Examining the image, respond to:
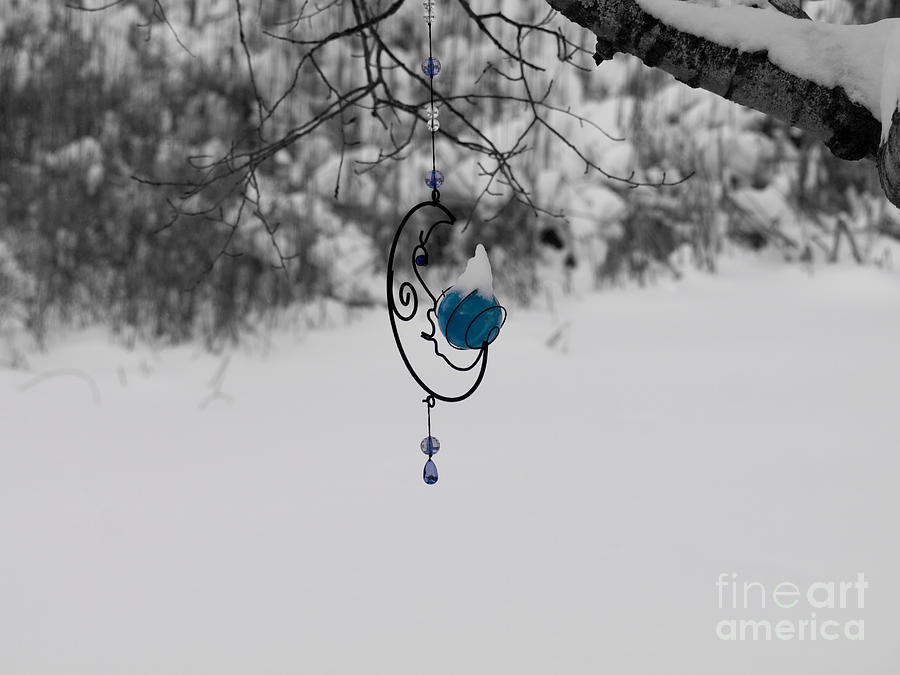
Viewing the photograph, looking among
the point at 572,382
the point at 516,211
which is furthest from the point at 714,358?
the point at 516,211

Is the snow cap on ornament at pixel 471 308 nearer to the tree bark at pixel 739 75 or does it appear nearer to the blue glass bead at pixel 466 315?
the blue glass bead at pixel 466 315

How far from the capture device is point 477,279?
157 cm

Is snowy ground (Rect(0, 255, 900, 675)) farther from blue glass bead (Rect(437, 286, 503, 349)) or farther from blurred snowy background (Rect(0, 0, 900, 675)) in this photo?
blue glass bead (Rect(437, 286, 503, 349))

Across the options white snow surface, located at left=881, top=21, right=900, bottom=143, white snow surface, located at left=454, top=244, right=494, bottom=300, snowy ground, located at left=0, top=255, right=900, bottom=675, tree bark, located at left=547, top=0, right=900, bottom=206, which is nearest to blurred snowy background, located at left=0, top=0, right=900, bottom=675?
snowy ground, located at left=0, top=255, right=900, bottom=675

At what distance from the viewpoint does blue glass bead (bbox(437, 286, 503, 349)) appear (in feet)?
5.10

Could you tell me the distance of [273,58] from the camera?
497cm

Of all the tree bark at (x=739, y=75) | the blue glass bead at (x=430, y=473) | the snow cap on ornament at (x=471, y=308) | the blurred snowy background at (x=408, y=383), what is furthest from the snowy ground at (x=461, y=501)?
the tree bark at (x=739, y=75)

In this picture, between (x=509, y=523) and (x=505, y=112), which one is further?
(x=505, y=112)

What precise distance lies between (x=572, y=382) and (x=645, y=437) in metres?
0.52

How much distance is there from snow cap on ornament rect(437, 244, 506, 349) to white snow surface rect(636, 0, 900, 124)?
1.50 ft

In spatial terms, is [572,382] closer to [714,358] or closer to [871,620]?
[714,358]

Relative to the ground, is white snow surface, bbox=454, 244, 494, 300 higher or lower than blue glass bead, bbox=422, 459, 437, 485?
higher

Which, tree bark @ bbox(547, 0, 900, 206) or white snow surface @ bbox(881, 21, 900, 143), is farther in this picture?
tree bark @ bbox(547, 0, 900, 206)

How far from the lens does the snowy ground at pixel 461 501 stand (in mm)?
1904
